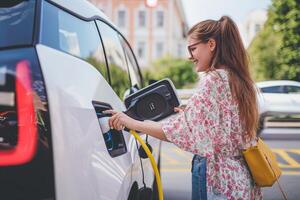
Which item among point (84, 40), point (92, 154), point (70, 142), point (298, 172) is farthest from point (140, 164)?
point (298, 172)

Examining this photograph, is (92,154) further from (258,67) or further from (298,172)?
(258,67)

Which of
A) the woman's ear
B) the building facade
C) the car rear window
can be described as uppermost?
the building facade

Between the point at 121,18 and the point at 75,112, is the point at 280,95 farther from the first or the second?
the point at 121,18

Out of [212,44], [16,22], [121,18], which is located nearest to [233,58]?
[212,44]

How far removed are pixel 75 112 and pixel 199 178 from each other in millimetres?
790

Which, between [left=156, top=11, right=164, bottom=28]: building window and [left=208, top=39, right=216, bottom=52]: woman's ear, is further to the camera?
[left=156, top=11, right=164, bottom=28]: building window

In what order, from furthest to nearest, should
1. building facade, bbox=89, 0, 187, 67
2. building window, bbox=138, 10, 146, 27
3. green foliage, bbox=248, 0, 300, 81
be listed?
building window, bbox=138, 10, 146, 27
building facade, bbox=89, 0, 187, 67
green foliage, bbox=248, 0, 300, 81

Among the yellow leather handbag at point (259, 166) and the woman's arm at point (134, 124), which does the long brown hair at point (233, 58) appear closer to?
the yellow leather handbag at point (259, 166)

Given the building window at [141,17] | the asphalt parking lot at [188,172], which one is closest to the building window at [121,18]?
the building window at [141,17]

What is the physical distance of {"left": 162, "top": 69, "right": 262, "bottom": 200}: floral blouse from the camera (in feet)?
6.26

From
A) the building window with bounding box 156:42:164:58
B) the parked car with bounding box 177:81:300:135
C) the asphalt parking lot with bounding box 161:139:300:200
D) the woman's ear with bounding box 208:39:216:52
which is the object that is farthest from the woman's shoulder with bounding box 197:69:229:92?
the building window with bounding box 156:42:164:58

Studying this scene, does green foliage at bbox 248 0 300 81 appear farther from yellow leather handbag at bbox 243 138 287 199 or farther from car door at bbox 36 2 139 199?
car door at bbox 36 2 139 199

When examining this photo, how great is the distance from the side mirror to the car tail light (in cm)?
74

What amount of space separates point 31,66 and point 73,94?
188 millimetres
